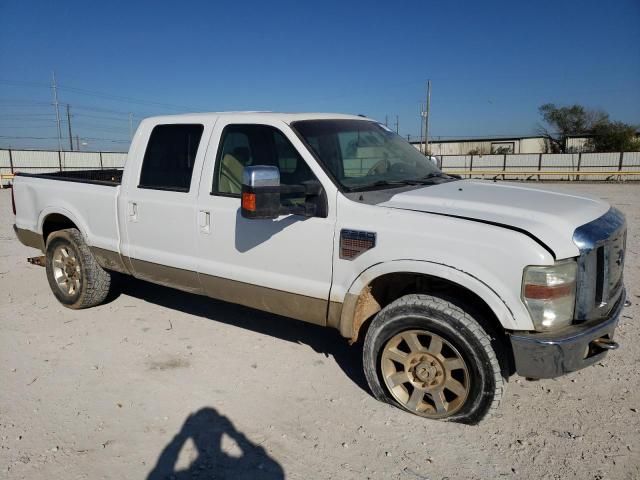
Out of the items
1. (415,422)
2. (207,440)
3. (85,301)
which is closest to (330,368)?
(415,422)

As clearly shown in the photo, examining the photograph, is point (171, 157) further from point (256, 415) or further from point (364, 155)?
point (256, 415)

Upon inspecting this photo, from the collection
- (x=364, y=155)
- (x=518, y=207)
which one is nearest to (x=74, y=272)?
(x=364, y=155)

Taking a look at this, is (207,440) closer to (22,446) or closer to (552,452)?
(22,446)

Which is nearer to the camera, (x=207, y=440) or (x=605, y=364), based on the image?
(x=207, y=440)

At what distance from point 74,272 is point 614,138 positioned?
52.0 metres

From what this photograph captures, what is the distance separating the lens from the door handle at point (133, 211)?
4383 millimetres

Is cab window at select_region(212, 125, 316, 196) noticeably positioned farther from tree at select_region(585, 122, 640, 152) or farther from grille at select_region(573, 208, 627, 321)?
tree at select_region(585, 122, 640, 152)

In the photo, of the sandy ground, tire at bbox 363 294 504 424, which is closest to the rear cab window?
the sandy ground

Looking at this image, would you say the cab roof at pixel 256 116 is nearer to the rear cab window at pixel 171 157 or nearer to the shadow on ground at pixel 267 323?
the rear cab window at pixel 171 157

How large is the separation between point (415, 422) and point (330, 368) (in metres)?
0.96

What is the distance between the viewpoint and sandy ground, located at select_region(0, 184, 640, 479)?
2.81 m

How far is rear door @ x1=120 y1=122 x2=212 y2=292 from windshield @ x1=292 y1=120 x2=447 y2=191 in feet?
3.28

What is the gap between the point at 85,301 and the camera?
520cm

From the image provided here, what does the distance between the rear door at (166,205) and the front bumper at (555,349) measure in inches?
99.8
